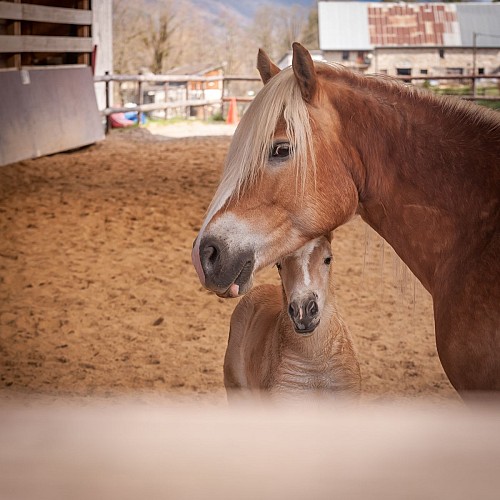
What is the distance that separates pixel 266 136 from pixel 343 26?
106 ft

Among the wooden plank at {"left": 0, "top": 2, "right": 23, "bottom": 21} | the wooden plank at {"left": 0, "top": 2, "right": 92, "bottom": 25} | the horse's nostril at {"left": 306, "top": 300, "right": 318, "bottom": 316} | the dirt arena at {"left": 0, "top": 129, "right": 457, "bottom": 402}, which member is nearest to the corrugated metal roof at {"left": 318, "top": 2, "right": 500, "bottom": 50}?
the wooden plank at {"left": 0, "top": 2, "right": 92, "bottom": 25}

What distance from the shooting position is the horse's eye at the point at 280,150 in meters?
2.08

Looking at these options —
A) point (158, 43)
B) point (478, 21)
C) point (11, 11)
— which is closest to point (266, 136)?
point (11, 11)

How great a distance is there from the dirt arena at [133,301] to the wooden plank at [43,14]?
234 cm

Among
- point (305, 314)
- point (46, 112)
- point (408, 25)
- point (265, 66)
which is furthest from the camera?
point (408, 25)

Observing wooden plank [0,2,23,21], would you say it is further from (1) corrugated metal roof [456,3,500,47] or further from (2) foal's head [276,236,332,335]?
(1) corrugated metal roof [456,3,500,47]

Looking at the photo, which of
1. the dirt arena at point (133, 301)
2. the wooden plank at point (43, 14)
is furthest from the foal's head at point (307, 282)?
the wooden plank at point (43, 14)

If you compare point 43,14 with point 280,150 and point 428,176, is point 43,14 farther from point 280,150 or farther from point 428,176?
point 428,176

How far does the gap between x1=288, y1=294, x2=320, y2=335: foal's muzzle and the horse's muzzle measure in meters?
1.16

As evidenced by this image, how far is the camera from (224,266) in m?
2.11

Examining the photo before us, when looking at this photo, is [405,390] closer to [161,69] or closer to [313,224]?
[313,224]

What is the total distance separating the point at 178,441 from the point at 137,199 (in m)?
7.96

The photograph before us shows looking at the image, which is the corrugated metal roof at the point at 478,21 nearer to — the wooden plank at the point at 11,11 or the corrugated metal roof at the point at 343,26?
the corrugated metal roof at the point at 343,26

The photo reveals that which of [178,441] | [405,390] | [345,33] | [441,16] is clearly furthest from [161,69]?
[178,441]
